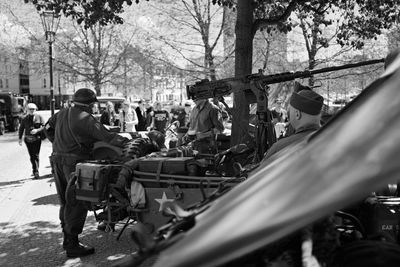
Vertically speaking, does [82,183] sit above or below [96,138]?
below

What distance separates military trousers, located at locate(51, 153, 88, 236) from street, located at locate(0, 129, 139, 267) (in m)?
0.38

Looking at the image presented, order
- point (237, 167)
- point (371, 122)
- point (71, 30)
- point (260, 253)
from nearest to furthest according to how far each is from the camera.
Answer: point (371, 122)
point (260, 253)
point (237, 167)
point (71, 30)

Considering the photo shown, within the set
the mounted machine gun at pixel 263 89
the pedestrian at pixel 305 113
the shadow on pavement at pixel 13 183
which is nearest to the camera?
the pedestrian at pixel 305 113

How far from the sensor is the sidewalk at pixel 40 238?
17.8ft

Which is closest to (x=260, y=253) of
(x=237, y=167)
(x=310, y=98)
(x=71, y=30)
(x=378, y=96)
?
(x=378, y=96)

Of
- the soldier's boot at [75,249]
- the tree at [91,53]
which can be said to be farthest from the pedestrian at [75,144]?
the tree at [91,53]

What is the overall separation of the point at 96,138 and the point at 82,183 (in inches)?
29.5

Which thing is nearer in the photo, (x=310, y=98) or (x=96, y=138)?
(x=310, y=98)

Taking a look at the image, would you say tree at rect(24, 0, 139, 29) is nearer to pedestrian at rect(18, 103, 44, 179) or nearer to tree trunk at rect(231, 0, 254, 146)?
tree trunk at rect(231, 0, 254, 146)

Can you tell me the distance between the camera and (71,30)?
29.2 meters

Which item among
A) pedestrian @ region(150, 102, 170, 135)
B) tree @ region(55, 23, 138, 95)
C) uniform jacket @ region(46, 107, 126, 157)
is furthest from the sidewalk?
tree @ region(55, 23, 138, 95)

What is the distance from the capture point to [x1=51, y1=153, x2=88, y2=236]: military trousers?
18.0ft

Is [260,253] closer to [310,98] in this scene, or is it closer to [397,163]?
[397,163]

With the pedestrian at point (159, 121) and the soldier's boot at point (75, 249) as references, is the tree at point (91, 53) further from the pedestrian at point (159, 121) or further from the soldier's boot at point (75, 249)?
the soldier's boot at point (75, 249)
